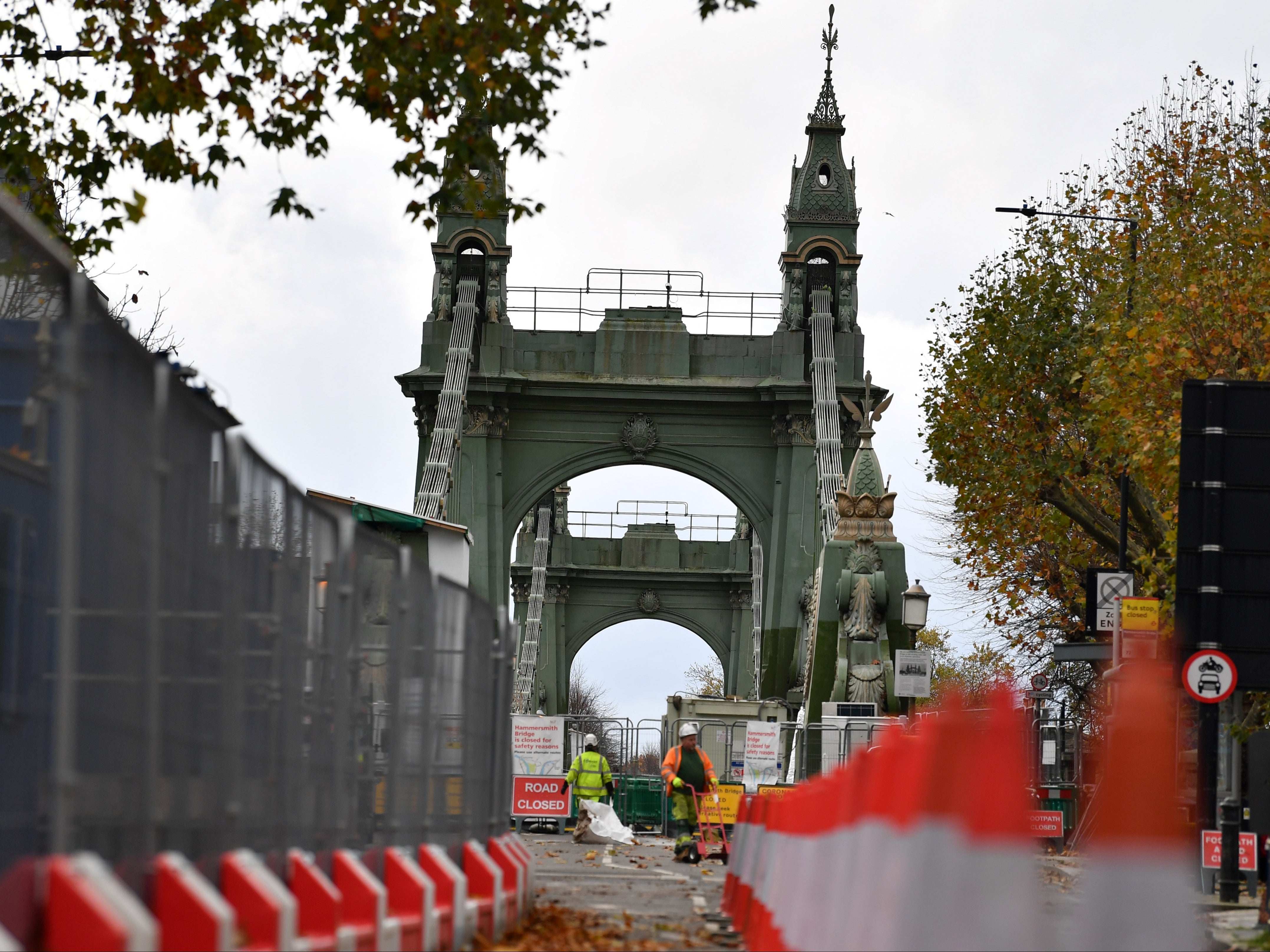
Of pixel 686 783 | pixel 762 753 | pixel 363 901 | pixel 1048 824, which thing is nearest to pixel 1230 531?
pixel 686 783

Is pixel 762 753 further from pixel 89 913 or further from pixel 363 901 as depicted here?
pixel 89 913

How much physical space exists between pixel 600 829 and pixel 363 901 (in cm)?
1810

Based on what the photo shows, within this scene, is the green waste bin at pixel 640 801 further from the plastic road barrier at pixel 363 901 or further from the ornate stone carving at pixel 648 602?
the ornate stone carving at pixel 648 602

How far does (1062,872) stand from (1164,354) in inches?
362

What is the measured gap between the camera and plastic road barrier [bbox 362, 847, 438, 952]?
335 inches

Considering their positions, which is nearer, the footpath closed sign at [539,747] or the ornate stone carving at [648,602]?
the footpath closed sign at [539,747]

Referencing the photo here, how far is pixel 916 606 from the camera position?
28969 mm

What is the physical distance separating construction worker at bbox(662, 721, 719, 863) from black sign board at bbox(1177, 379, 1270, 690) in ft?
19.5

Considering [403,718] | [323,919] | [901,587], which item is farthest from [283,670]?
[901,587]

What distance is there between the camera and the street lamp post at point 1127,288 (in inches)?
1131

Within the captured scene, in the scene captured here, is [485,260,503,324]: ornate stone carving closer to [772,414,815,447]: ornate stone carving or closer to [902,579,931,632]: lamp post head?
[772,414,815,447]: ornate stone carving

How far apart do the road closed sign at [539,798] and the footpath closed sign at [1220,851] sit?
43.3 ft

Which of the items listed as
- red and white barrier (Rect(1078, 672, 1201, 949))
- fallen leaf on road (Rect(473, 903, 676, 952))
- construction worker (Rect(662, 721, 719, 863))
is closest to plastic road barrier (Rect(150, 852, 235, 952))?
red and white barrier (Rect(1078, 672, 1201, 949))

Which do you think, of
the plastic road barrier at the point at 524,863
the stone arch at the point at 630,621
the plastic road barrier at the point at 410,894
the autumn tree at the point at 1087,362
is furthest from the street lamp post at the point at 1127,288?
the stone arch at the point at 630,621
